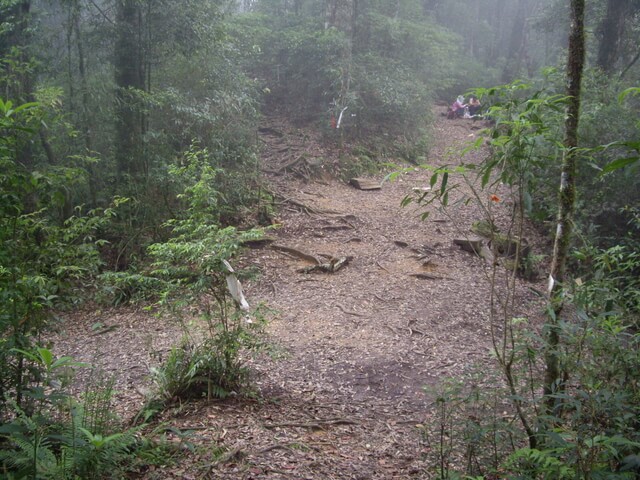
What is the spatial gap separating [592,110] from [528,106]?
805 centimetres

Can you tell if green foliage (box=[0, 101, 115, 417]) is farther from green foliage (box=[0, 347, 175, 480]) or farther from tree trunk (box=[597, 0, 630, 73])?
tree trunk (box=[597, 0, 630, 73])

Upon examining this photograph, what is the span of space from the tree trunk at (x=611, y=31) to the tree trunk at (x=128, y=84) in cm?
1208

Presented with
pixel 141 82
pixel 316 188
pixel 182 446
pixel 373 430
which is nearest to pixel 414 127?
pixel 316 188

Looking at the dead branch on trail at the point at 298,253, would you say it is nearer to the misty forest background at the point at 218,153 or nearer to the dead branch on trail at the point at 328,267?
the dead branch on trail at the point at 328,267

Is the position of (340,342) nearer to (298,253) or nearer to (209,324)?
(209,324)

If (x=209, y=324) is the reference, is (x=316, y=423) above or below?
below

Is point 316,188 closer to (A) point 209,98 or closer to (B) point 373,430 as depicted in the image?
(A) point 209,98

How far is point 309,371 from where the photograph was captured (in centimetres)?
548

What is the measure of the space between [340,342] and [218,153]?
19.0 feet

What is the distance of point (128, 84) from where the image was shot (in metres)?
9.47

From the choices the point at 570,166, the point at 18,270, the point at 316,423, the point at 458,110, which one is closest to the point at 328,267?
the point at 316,423

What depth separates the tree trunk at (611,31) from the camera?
1276 cm

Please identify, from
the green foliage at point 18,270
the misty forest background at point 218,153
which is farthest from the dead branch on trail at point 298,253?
the green foliage at point 18,270

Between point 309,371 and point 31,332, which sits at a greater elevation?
point 31,332
